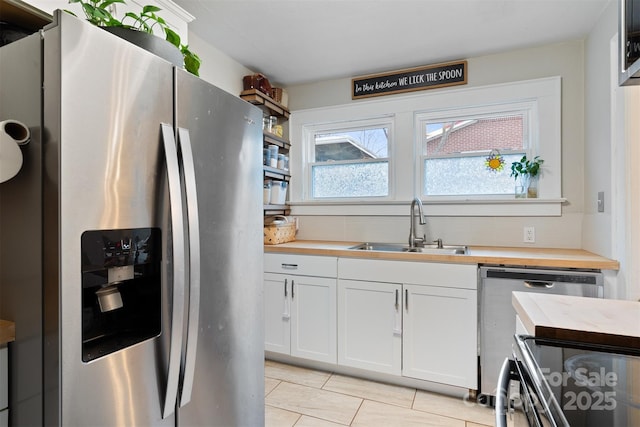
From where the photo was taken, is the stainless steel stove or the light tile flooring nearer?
the stainless steel stove

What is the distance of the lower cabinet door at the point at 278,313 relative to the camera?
244 centimetres

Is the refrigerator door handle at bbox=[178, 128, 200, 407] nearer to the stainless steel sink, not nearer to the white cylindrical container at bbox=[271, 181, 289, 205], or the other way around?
the stainless steel sink

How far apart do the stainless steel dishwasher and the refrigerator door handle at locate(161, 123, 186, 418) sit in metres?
1.73

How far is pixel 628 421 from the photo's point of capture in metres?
0.62

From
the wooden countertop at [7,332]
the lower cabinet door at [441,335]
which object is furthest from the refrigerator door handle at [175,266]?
the lower cabinet door at [441,335]

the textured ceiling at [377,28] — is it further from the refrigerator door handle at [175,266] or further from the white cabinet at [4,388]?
the white cabinet at [4,388]

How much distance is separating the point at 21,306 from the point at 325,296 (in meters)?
1.76

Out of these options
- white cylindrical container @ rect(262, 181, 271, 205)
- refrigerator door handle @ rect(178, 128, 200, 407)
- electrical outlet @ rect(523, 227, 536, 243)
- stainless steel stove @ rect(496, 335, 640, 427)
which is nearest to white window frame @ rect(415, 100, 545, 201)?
electrical outlet @ rect(523, 227, 536, 243)

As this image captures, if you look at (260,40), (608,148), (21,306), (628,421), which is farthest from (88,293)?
(608,148)

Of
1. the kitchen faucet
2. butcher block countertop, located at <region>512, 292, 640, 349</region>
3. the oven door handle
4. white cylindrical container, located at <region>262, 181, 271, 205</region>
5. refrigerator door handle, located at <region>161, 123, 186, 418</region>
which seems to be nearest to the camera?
the oven door handle

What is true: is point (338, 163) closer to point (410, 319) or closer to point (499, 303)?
point (410, 319)

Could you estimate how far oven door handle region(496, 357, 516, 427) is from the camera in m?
0.74

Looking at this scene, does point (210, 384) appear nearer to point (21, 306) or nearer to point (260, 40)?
point (21, 306)

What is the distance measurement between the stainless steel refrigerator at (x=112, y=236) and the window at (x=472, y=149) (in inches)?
79.8
